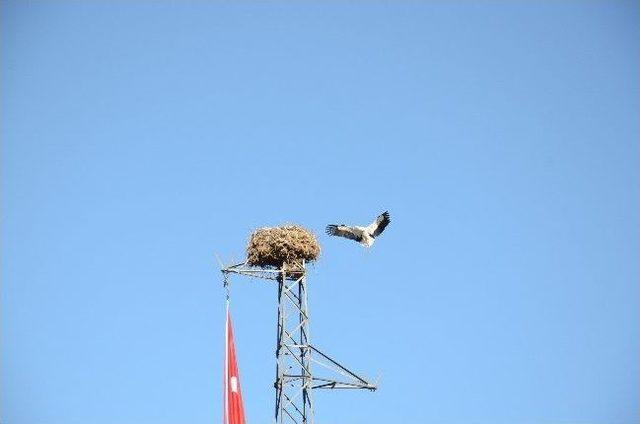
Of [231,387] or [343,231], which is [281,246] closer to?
[343,231]

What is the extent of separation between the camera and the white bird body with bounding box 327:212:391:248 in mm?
58812

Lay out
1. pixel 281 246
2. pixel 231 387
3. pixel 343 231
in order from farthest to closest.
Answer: pixel 343 231, pixel 281 246, pixel 231 387

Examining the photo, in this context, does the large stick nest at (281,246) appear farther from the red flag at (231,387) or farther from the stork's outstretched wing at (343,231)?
the red flag at (231,387)

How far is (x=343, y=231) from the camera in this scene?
59.1m

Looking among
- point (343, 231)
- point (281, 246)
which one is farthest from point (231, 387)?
point (343, 231)

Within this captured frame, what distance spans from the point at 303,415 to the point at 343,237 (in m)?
6.25

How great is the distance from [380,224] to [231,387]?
24.2 feet

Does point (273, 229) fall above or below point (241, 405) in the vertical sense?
above

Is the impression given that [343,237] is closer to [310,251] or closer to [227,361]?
[310,251]

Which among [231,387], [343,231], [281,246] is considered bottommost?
[231,387]

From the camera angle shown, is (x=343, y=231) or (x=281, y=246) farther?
(x=343, y=231)

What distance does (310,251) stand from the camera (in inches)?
2283

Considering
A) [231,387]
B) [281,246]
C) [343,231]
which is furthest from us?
[343,231]

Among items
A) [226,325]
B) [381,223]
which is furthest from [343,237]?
[226,325]
